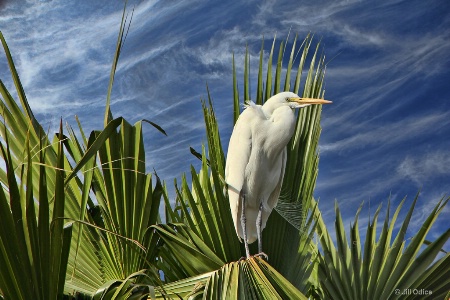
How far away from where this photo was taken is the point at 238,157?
2.99 meters

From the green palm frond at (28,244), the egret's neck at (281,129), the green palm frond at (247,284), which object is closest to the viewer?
the green palm frond at (28,244)

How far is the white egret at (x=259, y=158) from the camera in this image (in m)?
2.95

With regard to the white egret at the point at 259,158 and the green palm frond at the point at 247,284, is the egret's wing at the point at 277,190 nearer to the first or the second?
the white egret at the point at 259,158

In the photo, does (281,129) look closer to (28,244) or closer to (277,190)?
(277,190)

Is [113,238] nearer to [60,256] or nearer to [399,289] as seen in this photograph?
[60,256]

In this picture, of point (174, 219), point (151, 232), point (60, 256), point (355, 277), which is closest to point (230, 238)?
point (174, 219)

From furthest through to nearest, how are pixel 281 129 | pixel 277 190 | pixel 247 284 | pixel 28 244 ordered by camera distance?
pixel 277 190 → pixel 281 129 → pixel 247 284 → pixel 28 244

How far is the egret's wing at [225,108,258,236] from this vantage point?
2.96 metres

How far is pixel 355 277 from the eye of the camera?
10.4 feet

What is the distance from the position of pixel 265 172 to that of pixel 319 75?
30.1 inches

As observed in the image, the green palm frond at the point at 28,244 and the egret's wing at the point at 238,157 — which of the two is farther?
the egret's wing at the point at 238,157

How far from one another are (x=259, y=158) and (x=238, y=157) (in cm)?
10

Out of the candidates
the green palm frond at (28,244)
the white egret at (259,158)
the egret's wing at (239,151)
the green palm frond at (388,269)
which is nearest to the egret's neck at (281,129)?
the white egret at (259,158)

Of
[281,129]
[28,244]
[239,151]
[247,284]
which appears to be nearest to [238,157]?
[239,151]
